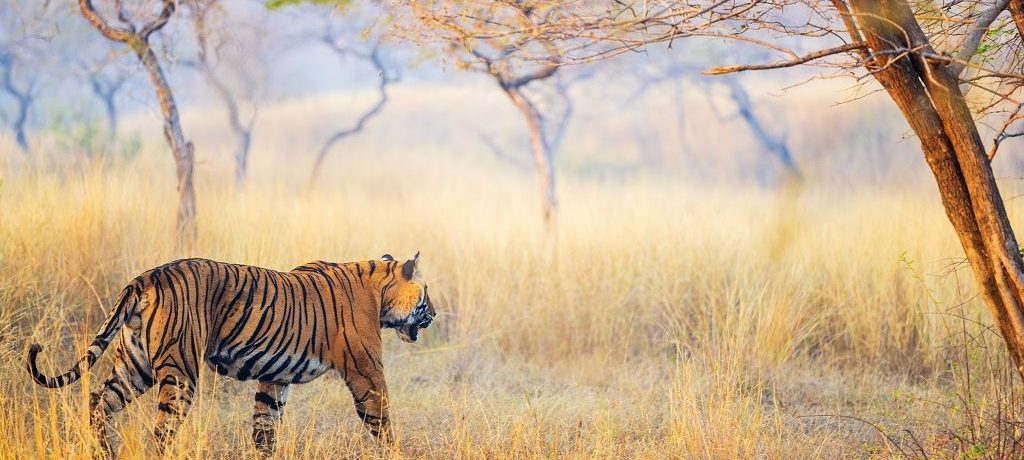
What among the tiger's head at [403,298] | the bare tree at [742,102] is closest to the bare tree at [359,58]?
the bare tree at [742,102]

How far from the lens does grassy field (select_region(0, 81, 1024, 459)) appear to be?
4598mm

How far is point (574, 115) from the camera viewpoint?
3266cm

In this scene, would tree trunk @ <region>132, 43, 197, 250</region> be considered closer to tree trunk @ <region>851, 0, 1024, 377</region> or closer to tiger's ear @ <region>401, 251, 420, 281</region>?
tiger's ear @ <region>401, 251, 420, 281</region>

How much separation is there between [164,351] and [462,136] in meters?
28.2

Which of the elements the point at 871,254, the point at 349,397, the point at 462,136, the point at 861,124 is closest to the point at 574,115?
the point at 462,136

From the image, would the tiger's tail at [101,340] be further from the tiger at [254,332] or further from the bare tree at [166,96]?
the bare tree at [166,96]

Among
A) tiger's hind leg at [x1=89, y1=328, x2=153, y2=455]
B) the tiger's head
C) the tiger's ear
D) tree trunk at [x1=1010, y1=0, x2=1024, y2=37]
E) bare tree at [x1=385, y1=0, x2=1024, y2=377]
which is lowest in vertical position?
tiger's hind leg at [x1=89, y1=328, x2=153, y2=455]

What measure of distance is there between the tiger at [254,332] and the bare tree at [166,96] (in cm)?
262

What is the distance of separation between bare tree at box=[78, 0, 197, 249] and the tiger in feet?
8.60

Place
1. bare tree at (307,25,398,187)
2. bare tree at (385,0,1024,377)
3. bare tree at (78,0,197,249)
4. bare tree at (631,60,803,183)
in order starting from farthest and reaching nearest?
1. bare tree at (631,60,803,183)
2. bare tree at (307,25,398,187)
3. bare tree at (78,0,197,249)
4. bare tree at (385,0,1024,377)

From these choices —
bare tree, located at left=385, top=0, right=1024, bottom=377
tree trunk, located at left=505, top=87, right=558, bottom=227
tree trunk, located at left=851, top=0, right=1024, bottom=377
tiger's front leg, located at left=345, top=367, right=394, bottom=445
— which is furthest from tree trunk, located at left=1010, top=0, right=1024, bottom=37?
tree trunk, located at left=505, top=87, right=558, bottom=227

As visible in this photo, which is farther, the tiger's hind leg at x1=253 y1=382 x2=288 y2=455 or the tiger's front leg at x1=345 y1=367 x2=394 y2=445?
the tiger's hind leg at x1=253 y1=382 x2=288 y2=455

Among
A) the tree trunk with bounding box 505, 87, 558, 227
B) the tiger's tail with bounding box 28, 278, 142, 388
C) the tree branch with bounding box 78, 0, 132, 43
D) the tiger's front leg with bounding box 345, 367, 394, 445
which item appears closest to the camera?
the tiger's tail with bounding box 28, 278, 142, 388

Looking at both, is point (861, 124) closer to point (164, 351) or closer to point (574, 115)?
point (574, 115)
